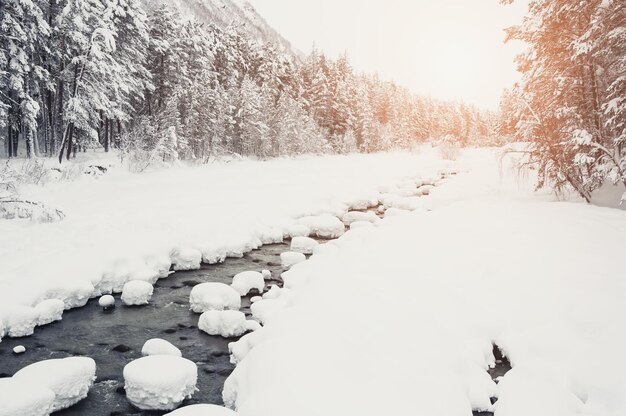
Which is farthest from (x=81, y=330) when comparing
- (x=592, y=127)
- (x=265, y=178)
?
(x=265, y=178)

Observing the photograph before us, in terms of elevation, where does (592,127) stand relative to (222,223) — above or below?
above

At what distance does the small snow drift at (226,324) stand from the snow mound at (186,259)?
3196 millimetres

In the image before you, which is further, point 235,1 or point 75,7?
point 235,1

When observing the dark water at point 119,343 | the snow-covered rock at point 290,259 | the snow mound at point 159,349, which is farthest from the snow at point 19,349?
the snow-covered rock at point 290,259

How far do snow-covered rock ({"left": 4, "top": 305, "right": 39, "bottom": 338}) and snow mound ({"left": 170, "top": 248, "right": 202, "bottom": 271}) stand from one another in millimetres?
3388

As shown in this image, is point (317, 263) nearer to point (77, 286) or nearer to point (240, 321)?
point (240, 321)

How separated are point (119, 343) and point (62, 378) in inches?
62.0

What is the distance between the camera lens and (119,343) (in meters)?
6.00

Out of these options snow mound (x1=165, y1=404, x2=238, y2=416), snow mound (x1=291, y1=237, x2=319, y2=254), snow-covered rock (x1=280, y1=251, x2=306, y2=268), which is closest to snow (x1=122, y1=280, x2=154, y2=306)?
snow-covered rock (x1=280, y1=251, x2=306, y2=268)

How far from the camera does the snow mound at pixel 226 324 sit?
247 inches

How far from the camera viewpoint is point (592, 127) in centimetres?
1156

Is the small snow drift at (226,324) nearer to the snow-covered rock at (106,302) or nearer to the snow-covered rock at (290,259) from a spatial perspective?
the snow-covered rock at (106,302)

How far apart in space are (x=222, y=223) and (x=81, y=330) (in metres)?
5.96

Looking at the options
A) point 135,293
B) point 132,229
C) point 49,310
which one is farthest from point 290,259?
point 49,310
